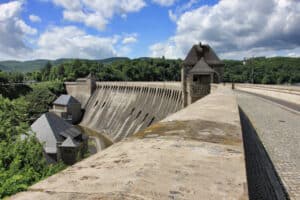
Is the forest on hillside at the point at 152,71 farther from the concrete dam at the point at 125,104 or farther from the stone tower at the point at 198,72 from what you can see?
the stone tower at the point at 198,72

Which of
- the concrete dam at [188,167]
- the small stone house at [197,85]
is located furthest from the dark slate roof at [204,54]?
the concrete dam at [188,167]

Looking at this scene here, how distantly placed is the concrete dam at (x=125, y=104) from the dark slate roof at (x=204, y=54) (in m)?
5.79

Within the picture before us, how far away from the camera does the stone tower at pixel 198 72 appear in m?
23.2

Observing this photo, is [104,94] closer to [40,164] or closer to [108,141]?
[108,141]

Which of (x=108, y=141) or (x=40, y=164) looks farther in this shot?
(x=108, y=141)

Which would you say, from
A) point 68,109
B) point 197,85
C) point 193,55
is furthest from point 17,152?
point 68,109

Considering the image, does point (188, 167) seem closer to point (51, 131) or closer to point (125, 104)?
point (51, 131)

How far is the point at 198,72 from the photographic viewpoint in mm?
24906

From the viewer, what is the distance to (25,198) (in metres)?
1.75

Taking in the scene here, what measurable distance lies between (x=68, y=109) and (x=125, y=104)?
49.4 feet

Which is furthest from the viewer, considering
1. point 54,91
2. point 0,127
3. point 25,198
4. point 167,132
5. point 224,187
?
point 54,91

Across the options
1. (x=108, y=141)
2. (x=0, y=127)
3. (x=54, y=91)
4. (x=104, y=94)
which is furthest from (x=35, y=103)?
(x=0, y=127)

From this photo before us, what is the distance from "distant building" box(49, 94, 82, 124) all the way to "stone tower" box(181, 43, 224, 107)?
31.3 metres

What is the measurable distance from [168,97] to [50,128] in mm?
17733
